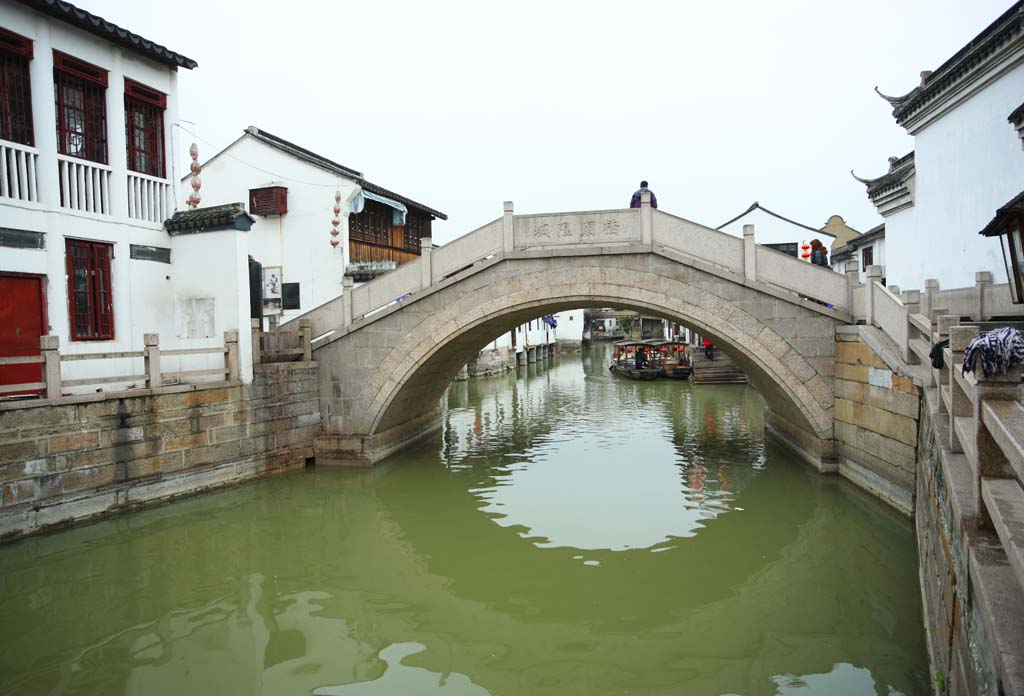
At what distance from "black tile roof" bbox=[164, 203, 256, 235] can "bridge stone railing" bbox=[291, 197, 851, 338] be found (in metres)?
1.97

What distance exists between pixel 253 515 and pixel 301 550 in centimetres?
153

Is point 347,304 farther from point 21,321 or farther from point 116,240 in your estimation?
point 21,321

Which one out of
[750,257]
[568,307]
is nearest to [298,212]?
[568,307]

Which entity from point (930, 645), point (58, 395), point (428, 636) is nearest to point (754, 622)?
point (930, 645)

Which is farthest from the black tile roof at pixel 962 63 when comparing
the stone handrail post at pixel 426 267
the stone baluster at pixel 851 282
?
the stone handrail post at pixel 426 267

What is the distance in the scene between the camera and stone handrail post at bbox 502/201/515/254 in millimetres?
10883

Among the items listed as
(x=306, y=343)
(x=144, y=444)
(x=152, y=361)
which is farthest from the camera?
(x=306, y=343)

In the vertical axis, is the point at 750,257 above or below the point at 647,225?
below

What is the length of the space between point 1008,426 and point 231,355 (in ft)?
31.7

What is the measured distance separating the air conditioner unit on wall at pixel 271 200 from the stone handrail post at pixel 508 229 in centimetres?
1013

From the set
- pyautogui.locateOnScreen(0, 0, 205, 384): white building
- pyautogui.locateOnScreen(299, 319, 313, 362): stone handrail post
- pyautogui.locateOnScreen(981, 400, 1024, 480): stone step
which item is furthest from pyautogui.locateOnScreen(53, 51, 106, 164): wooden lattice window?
pyautogui.locateOnScreen(981, 400, 1024, 480): stone step

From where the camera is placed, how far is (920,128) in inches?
474

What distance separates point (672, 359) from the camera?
27.5m

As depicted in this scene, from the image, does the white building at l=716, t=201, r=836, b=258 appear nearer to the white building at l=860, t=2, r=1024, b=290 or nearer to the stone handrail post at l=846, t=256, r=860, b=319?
the white building at l=860, t=2, r=1024, b=290
